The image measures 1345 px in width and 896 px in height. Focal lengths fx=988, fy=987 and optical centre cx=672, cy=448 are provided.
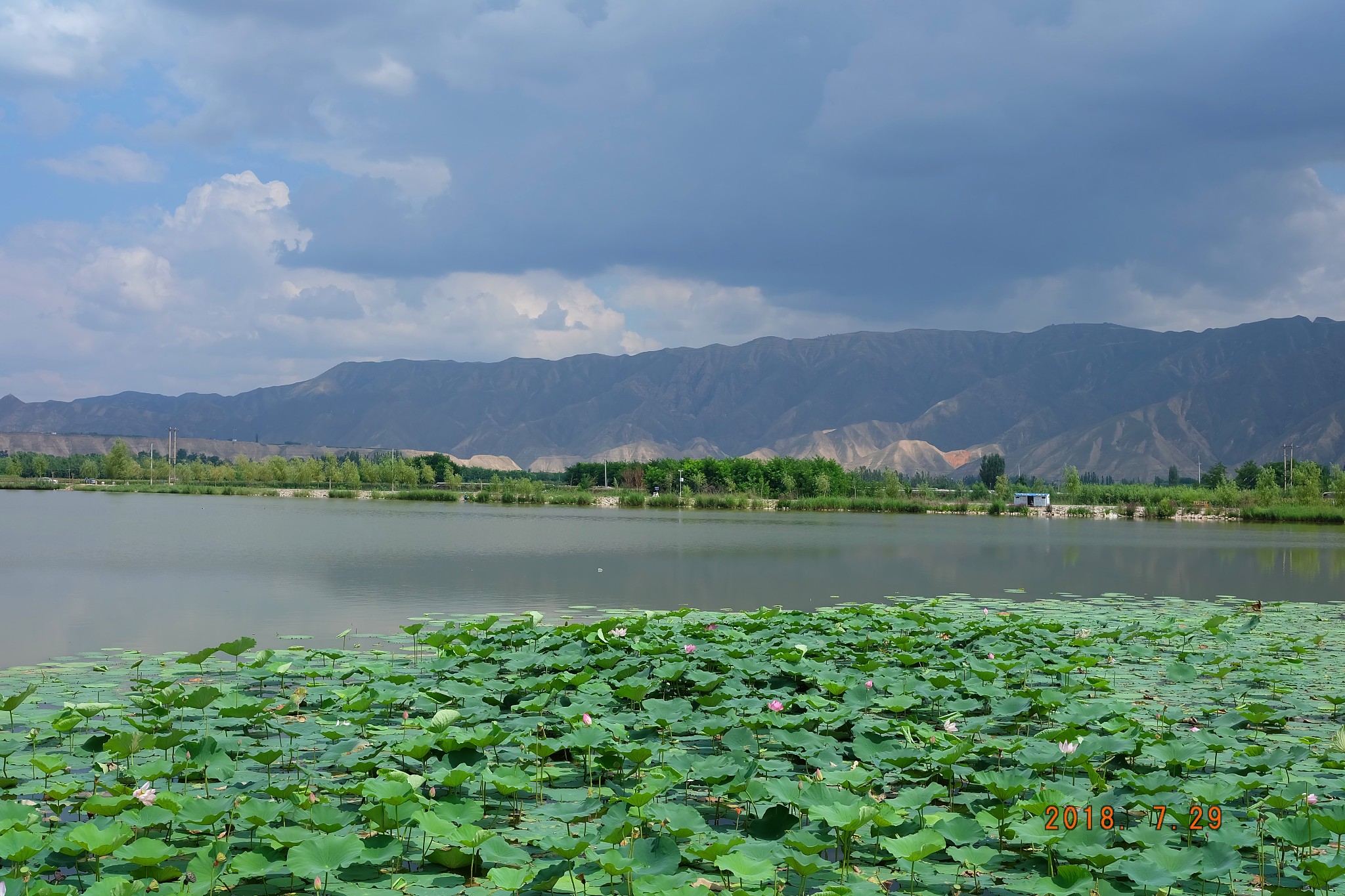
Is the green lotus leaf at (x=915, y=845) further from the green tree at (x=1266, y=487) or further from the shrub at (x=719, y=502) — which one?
the green tree at (x=1266, y=487)

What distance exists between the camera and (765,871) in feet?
13.7

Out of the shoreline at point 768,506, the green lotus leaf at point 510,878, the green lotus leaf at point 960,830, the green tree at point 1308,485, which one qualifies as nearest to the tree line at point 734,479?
the green tree at point 1308,485

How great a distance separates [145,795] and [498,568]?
1697 centimetres

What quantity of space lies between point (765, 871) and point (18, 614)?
13.4 m

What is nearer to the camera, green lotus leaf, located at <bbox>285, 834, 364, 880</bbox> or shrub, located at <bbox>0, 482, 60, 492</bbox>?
green lotus leaf, located at <bbox>285, 834, 364, 880</bbox>

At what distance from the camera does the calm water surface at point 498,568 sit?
46.9 ft

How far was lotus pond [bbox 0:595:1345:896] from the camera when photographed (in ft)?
14.8

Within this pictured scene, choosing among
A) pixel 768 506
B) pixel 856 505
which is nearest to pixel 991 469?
pixel 856 505

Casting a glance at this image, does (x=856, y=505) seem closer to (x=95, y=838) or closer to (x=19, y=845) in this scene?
(x=95, y=838)

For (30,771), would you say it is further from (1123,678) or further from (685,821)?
(1123,678)

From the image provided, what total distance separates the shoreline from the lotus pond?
181 ft

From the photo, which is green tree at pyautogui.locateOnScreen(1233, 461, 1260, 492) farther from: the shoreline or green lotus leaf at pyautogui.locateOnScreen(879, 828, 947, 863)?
green lotus leaf at pyautogui.locateOnScreen(879, 828, 947, 863)

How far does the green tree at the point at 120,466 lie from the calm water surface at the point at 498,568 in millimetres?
63014

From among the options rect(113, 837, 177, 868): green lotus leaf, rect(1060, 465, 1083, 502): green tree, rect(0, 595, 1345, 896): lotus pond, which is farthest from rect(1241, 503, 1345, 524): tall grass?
rect(113, 837, 177, 868): green lotus leaf
